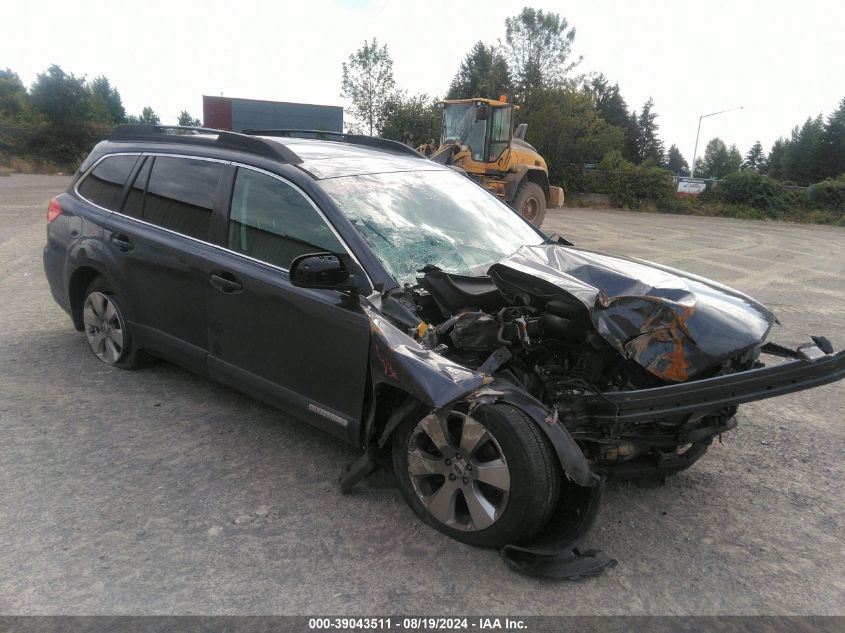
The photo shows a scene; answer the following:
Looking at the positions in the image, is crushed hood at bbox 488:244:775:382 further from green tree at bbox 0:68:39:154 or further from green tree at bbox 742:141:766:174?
green tree at bbox 742:141:766:174

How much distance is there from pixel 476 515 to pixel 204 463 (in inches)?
63.8

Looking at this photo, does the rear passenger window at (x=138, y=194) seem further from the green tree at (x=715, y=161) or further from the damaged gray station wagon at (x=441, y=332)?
the green tree at (x=715, y=161)

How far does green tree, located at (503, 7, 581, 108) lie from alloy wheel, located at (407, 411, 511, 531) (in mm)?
48896

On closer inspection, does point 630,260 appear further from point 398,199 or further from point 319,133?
point 319,133

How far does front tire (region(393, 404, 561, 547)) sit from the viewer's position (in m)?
2.58

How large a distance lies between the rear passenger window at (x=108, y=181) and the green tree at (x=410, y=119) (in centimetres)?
3346

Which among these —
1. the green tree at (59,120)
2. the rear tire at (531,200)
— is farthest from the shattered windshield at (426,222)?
the green tree at (59,120)

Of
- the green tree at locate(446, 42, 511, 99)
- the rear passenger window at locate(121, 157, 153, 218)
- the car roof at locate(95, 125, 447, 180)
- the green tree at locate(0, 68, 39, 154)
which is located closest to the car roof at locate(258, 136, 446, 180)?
the car roof at locate(95, 125, 447, 180)

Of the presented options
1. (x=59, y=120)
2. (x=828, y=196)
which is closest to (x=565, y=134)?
(x=828, y=196)

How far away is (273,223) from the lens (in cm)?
352

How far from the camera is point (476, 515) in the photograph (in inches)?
108

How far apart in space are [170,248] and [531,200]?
523 inches

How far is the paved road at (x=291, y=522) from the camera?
2521 mm

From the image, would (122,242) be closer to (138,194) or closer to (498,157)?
(138,194)
